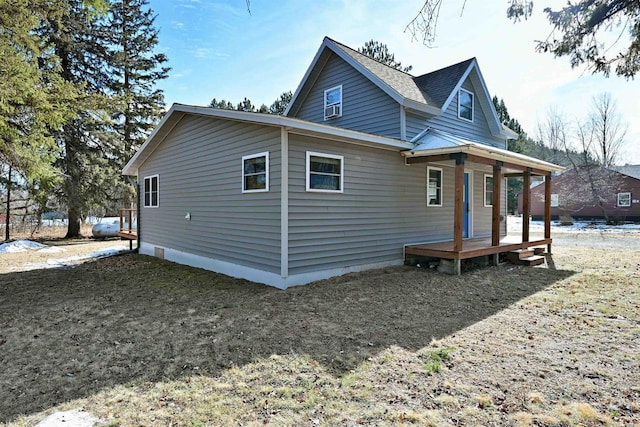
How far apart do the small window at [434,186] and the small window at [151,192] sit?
8.28 m

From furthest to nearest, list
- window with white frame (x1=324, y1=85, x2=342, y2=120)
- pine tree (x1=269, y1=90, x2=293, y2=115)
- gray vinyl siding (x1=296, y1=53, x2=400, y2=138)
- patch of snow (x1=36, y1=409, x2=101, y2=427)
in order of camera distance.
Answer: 1. pine tree (x1=269, y1=90, x2=293, y2=115)
2. window with white frame (x1=324, y1=85, x2=342, y2=120)
3. gray vinyl siding (x1=296, y1=53, x2=400, y2=138)
4. patch of snow (x1=36, y1=409, x2=101, y2=427)

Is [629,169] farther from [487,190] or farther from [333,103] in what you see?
[333,103]

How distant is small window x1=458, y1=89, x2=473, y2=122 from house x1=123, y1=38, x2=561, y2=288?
60 millimetres

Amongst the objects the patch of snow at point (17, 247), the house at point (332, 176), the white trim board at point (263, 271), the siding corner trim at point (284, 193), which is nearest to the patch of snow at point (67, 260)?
the house at point (332, 176)

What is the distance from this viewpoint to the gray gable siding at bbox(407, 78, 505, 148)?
966 centimetres

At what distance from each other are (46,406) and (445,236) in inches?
371

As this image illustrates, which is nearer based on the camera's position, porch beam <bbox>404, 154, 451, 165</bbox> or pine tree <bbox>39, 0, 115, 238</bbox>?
porch beam <bbox>404, 154, 451, 165</bbox>

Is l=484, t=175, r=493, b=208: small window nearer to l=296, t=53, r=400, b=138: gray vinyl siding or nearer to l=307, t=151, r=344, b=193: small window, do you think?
l=296, t=53, r=400, b=138: gray vinyl siding

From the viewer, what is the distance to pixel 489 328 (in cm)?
464

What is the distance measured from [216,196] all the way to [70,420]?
6173mm

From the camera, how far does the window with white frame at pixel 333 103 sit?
11008mm

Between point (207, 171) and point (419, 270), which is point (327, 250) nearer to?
point (419, 270)

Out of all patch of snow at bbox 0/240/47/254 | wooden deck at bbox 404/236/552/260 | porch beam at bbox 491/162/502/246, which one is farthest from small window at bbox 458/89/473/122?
patch of snow at bbox 0/240/47/254

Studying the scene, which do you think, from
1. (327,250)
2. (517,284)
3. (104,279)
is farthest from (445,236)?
(104,279)
